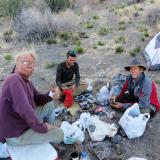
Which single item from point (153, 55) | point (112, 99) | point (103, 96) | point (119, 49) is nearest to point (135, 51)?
point (119, 49)

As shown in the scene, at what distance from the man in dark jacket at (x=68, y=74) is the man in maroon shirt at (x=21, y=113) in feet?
7.60

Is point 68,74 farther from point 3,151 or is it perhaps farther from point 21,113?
point 21,113

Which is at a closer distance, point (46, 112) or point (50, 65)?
point (46, 112)

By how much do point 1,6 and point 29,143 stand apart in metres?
10.8

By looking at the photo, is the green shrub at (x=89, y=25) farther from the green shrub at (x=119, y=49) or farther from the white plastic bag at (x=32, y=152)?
the white plastic bag at (x=32, y=152)

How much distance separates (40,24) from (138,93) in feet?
20.7

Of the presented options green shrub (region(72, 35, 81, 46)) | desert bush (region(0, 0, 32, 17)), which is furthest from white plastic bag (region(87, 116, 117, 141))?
desert bush (region(0, 0, 32, 17))

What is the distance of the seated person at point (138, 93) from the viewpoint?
604 cm

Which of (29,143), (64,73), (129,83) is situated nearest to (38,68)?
(64,73)

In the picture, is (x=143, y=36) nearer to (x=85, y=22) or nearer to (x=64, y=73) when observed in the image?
(x=85, y=22)

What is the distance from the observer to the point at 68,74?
7164mm

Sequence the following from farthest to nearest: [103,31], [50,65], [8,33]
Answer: [8,33] < [103,31] < [50,65]

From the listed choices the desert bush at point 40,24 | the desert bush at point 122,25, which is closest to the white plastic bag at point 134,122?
the desert bush at point 40,24

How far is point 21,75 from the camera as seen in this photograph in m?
4.57
